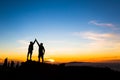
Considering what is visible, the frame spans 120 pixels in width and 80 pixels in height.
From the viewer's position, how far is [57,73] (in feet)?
69.0

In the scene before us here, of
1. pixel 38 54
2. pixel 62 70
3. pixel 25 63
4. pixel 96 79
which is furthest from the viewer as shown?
pixel 38 54

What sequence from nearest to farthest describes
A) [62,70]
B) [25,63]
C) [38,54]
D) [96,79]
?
[96,79], [62,70], [25,63], [38,54]

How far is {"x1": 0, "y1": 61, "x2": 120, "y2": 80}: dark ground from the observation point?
2047 centimetres

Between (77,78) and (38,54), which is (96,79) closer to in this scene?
(77,78)

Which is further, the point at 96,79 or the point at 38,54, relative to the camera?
the point at 38,54

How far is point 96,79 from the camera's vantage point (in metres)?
20.0

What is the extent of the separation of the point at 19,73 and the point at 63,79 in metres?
6.13

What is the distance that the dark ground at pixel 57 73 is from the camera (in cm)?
2047

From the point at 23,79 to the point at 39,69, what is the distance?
2.32 m

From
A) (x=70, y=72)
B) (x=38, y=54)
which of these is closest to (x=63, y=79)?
(x=70, y=72)

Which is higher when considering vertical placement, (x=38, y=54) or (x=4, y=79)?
(x=38, y=54)

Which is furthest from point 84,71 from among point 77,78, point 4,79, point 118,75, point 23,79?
point 4,79

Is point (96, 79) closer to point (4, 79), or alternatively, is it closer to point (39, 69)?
point (39, 69)

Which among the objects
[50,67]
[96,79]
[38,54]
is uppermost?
[38,54]
